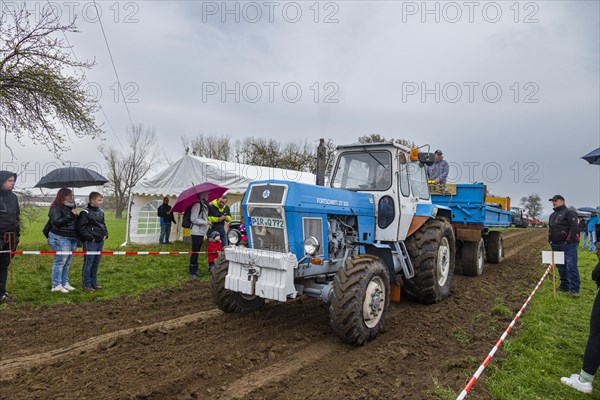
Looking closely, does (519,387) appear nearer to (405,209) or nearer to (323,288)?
(323,288)

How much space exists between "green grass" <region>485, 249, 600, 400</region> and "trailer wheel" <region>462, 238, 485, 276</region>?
2081 mm

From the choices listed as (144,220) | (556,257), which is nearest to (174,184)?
(144,220)

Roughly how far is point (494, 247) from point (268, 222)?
8.62m

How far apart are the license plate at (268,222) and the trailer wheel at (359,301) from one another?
88 centimetres

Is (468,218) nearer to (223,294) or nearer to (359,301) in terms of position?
(359,301)

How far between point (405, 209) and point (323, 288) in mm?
2045

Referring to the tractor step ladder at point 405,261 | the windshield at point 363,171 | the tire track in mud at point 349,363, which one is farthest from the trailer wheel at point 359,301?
the windshield at point 363,171

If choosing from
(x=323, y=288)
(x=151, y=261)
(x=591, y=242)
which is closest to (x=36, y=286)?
(x=151, y=261)

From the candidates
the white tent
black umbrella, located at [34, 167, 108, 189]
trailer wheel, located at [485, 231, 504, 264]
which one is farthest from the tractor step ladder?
the white tent

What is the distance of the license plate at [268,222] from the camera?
4.64 meters

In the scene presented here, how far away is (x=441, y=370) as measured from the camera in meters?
3.89

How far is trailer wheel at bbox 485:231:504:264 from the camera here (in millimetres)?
10953

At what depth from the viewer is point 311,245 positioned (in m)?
4.42

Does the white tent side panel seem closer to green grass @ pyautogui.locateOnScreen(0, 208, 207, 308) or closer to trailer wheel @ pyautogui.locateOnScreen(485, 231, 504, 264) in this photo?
green grass @ pyautogui.locateOnScreen(0, 208, 207, 308)
